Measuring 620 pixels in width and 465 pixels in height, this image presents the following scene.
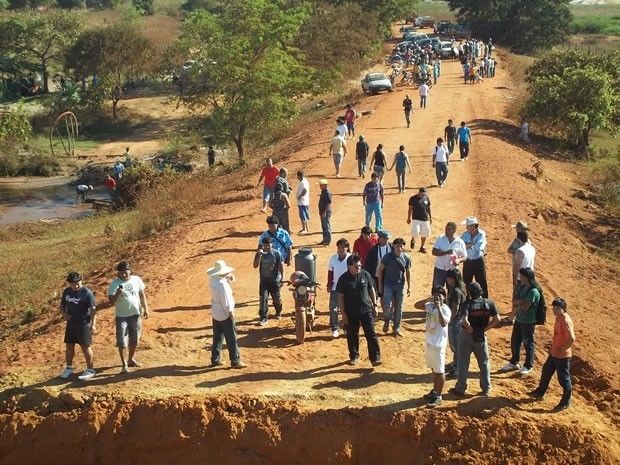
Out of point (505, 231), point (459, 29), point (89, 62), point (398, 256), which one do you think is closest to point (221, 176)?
point (505, 231)

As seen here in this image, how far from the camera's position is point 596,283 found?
51.8 feet

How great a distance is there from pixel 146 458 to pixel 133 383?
1.12 metres

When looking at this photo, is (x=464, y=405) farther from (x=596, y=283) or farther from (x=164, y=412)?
(x=596, y=283)

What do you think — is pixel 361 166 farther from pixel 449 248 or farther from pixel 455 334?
pixel 455 334

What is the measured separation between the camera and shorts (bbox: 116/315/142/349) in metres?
10.4

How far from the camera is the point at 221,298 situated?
10.2m

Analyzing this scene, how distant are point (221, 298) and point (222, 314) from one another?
227 mm

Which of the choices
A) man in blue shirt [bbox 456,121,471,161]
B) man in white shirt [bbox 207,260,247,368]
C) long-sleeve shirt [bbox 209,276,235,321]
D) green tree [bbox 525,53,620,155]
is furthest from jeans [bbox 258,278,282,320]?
green tree [bbox 525,53,620,155]

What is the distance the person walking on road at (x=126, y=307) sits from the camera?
34.2 ft

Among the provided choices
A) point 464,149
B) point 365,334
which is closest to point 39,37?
point 464,149

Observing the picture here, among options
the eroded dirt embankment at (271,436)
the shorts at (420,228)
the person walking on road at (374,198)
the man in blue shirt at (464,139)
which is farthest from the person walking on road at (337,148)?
the eroded dirt embankment at (271,436)

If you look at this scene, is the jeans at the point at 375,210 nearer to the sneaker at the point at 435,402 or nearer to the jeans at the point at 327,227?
the jeans at the point at 327,227

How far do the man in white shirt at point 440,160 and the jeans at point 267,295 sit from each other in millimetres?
9297

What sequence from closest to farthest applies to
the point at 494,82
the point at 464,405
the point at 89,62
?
1. the point at 464,405
2. the point at 494,82
3. the point at 89,62
